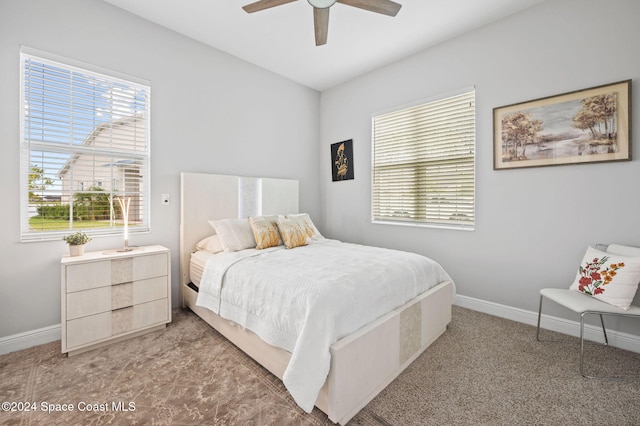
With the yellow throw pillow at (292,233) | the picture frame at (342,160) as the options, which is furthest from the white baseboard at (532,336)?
the picture frame at (342,160)

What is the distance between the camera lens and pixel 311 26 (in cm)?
284

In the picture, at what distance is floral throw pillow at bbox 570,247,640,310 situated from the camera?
185 centimetres

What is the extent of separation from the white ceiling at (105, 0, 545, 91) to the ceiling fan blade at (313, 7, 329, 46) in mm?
372

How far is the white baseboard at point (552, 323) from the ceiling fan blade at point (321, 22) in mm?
3036

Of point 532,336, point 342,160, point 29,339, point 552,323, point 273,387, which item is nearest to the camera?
point 273,387

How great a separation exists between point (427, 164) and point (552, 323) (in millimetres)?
1978

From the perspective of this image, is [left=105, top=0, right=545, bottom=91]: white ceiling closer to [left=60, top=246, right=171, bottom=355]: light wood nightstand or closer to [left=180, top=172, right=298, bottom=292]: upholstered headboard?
[left=180, top=172, right=298, bottom=292]: upholstered headboard

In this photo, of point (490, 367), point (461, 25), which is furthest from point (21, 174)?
point (461, 25)

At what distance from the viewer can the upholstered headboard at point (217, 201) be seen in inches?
117

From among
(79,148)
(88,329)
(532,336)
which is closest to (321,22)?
(79,148)

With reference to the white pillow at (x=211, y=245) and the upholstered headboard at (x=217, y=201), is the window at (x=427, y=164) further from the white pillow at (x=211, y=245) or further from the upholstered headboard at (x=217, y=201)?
the white pillow at (x=211, y=245)

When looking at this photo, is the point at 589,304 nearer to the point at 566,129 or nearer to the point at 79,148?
the point at 566,129

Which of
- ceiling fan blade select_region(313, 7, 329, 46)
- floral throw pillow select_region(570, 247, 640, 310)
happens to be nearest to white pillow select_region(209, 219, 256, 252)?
ceiling fan blade select_region(313, 7, 329, 46)

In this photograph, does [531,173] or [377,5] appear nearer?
[377,5]
